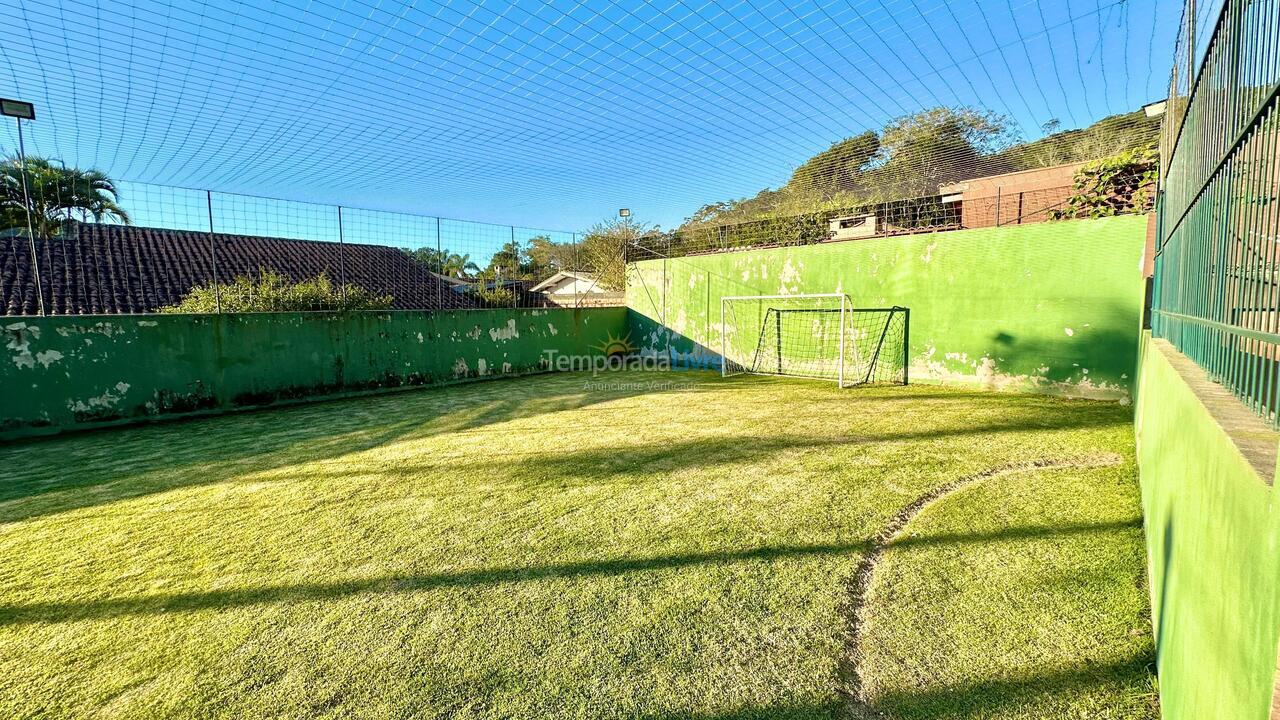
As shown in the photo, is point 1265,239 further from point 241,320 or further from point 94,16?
point 241,320

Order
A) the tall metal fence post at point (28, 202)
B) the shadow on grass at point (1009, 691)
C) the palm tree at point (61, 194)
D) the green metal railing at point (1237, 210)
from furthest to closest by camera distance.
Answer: the palm tree at point (61, 194)
the tall metal fence post at point (28, 202)
the shadow on grass at point (1009, 691)
the green metal railing at point (1237, 210)

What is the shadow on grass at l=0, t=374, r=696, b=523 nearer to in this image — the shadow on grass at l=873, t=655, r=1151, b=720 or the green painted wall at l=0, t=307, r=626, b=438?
the green painted wall at l=0, t=307, r=626, b=438

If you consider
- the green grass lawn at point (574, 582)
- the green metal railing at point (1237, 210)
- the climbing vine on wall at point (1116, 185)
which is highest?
the climbing vine on wall at point (1116, 185)

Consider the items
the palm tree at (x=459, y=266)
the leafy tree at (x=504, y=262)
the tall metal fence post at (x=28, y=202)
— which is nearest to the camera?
the tall metal fence post at (x=28, y=202)

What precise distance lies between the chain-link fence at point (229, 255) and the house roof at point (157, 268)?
0.09ft

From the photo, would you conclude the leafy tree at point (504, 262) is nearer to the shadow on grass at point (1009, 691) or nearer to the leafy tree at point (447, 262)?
the leafy tree at point (447, 262)

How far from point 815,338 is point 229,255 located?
13873 mm

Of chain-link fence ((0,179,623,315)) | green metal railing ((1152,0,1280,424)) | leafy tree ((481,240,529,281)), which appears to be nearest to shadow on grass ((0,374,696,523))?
chain-link fence ((0,179,623,315))

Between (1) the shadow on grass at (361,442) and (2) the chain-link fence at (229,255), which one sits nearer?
(1) the shadow on grass at (361,442)

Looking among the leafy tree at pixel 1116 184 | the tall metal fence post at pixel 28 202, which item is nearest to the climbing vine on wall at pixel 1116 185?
the leafy tree at pixel 1116 184

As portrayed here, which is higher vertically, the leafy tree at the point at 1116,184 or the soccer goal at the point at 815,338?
the leafy tree at the point at 1116,184

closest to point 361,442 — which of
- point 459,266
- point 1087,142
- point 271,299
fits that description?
point 459,266

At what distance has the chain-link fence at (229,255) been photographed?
20.9ft

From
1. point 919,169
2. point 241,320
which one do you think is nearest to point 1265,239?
point 241,320
